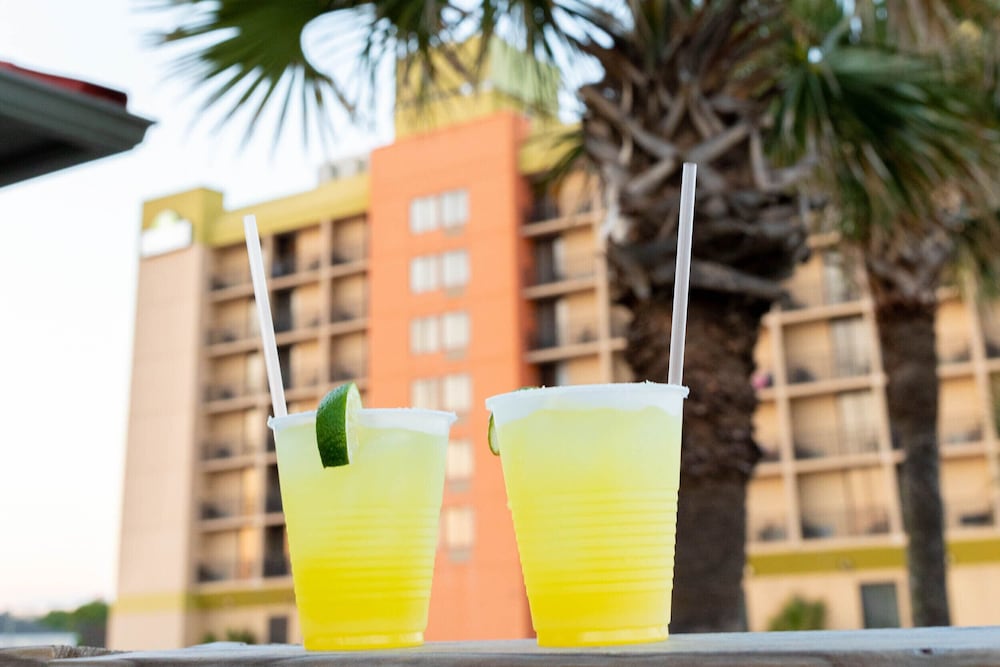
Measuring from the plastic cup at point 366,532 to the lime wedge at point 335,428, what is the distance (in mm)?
31

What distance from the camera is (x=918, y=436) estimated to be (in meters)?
7.50

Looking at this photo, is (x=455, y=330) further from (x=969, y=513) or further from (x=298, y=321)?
(x=969, y=513)

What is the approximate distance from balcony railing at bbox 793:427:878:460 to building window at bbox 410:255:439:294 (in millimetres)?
10595

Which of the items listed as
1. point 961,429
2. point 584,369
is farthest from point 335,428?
point 584,369

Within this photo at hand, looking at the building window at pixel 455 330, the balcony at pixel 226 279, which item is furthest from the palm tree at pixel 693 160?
the balcony at pixel 226 279

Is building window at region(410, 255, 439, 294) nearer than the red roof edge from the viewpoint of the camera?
No

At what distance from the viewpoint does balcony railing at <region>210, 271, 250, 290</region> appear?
112 ft

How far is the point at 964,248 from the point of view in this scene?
27.2 ft

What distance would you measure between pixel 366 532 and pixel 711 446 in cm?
302

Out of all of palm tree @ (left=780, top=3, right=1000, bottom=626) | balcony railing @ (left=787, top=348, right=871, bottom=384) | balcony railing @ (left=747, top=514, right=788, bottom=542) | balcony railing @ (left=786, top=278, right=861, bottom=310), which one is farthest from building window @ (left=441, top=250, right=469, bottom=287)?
palm tree @ (left=780, top=3, right=1000, bottom=626)

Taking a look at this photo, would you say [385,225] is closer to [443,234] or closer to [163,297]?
[443,234]

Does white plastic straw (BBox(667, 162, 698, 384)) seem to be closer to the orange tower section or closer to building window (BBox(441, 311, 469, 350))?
the orange tower section

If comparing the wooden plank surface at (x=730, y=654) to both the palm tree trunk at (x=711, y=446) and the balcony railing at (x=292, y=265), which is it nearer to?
the palm tree trunk at (x=711, y=446)

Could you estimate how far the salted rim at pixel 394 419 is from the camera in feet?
3.48
